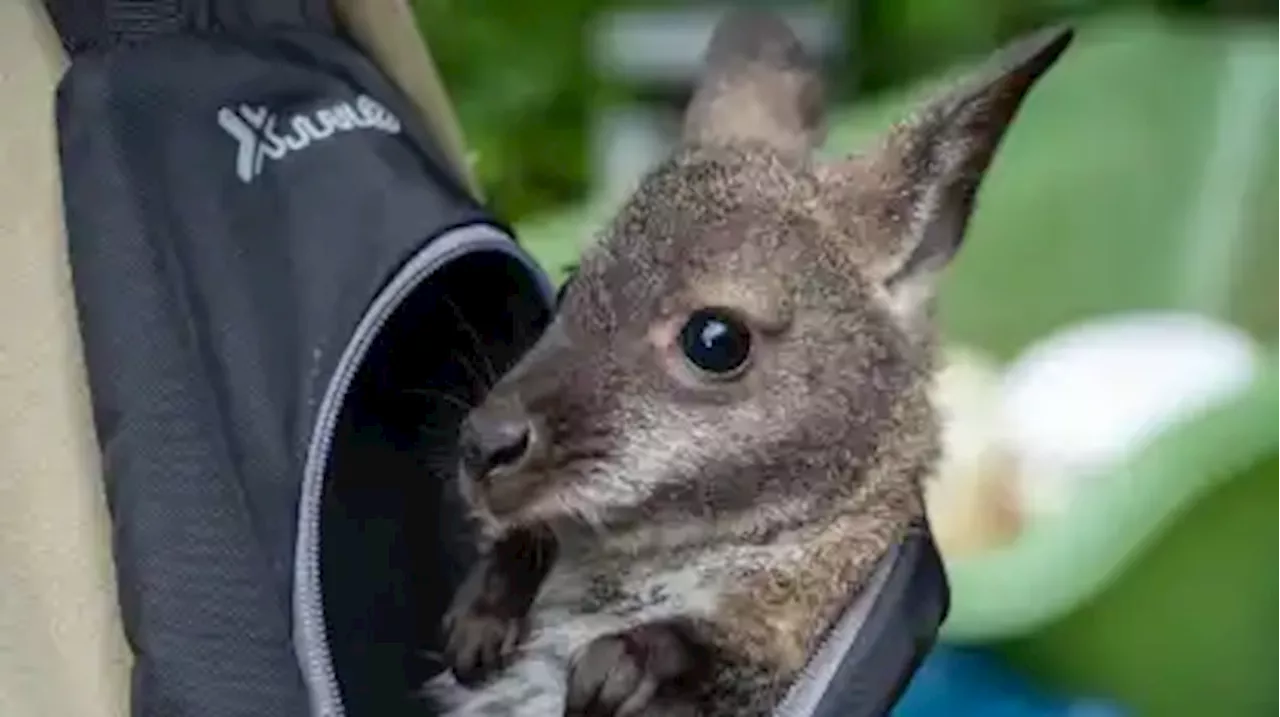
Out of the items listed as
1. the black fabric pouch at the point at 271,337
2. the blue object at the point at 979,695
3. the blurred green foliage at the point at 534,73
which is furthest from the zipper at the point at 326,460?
the blurred green foliage at the point at 534,73

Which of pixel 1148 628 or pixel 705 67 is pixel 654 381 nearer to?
pixel 705 67

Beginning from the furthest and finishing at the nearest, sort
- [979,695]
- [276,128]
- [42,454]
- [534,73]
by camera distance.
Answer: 1. [534,73]
2. [979,695]
3. [276,128]
4. [42,454]

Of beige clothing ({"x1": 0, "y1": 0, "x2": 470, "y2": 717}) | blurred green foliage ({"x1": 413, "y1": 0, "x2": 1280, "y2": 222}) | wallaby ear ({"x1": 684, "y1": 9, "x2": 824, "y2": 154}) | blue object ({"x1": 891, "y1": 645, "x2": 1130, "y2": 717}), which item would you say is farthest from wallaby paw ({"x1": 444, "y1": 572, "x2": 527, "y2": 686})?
blurred green foliage ({"x1": 413, "y1": 0, "x2": 1280, "y2": 222})

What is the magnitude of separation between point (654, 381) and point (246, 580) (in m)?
0.25

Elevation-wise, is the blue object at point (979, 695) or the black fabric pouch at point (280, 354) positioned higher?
the black fabric pouch at point (280, 354)

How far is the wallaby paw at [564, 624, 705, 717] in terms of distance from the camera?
1.14 meters

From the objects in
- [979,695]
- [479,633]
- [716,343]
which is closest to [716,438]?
[716,343]

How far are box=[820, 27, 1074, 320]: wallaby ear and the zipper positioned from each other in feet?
0.74

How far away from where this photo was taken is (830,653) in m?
1.12

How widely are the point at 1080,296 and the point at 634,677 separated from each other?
71.2 inches

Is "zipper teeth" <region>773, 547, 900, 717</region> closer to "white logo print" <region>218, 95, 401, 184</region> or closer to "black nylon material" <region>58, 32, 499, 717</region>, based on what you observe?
"black nylon material" <region>58, 32, 499, 717</region>

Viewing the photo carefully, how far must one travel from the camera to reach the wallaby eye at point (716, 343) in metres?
1.23

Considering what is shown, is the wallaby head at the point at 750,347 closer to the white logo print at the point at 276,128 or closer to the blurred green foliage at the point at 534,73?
the white logo print at the point at 276,128

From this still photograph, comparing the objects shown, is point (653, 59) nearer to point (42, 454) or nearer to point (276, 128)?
point (276, 128)
